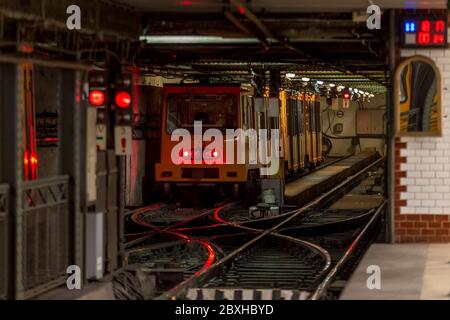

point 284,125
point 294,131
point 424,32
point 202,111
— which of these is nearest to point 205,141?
point 202,111

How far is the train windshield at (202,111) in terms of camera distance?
25984mm

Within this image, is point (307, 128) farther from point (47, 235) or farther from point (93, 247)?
point (47, 235)

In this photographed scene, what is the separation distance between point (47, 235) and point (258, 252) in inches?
318

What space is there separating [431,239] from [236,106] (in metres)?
10.3

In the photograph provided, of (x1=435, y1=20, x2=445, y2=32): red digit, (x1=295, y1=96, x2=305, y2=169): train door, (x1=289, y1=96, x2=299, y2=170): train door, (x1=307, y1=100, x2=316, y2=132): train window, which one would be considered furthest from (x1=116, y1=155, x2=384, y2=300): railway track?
(x1=307, y1=100, x2=316, y2=132): train window

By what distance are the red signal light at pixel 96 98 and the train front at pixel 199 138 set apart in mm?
12587

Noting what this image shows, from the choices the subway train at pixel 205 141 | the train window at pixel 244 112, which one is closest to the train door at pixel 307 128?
the train window at pixel 244 112

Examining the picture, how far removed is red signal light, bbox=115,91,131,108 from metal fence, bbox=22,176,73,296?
165cm

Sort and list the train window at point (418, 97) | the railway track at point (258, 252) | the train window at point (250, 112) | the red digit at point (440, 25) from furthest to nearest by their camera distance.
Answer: the train window at point (250, 112) → the train window at point (418, 97) → the red digit at point (440, 25) → the railway track at point (258, 252)

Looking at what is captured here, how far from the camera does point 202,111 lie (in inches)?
1031

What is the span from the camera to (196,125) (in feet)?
Answer: 86.4

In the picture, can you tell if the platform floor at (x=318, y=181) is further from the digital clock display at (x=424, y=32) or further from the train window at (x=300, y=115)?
the digital clock display at (x=424, y=32)
